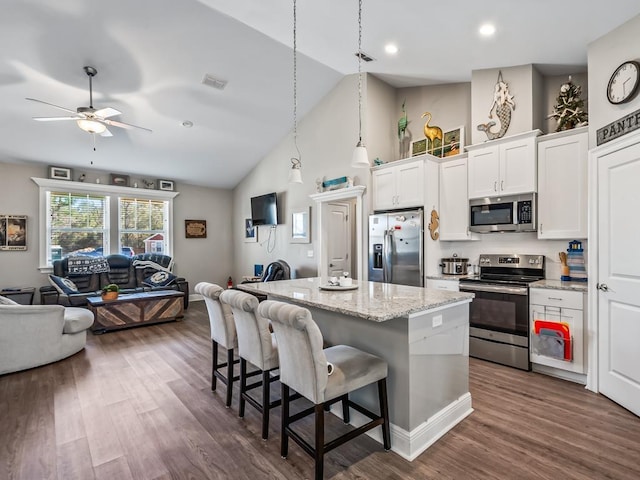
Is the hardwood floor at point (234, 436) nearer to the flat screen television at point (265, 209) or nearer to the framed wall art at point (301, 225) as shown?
the framed wall art at point (301, 225)

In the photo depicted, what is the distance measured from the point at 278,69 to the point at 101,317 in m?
4.48

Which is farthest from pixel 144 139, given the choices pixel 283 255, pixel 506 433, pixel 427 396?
pixel 506 433

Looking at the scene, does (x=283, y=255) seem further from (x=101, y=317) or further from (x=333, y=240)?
(x=101, y=317)

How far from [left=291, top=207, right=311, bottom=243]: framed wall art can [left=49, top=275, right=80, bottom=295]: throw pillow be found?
3.78m

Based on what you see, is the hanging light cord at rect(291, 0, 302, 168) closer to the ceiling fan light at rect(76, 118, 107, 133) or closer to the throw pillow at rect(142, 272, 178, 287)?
the ceiling fan light at rect(76, 118, 107, 133)

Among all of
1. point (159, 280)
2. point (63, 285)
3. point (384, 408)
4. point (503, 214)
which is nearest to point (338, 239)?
point (503, 214)

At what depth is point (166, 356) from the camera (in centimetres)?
387

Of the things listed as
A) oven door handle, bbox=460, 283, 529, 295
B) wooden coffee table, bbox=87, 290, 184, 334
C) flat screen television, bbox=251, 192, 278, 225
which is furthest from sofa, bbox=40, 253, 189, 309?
oven door handle, bbox=460, 283, 529, 295

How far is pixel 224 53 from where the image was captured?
411 cm

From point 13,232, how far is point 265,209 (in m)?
4.38

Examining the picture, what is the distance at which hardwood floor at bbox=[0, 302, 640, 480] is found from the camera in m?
1.90

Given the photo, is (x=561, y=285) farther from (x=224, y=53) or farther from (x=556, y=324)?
(x=224, y=53)

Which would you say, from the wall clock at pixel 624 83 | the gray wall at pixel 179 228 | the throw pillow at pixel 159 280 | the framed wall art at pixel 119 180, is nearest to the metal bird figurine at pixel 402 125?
the wall clock at pixel 624 83

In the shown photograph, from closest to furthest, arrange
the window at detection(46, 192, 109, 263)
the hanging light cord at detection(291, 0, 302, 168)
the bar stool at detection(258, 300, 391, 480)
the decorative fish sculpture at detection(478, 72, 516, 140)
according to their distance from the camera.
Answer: the bar stool at detection(258, 300, 391, 480) → the hanging light cord at detection(291, 0, 302, 168) → the decorative fish sculpture at detection(478, 72, 516, 140) → the window at detection(46, 192, 109, 263)
